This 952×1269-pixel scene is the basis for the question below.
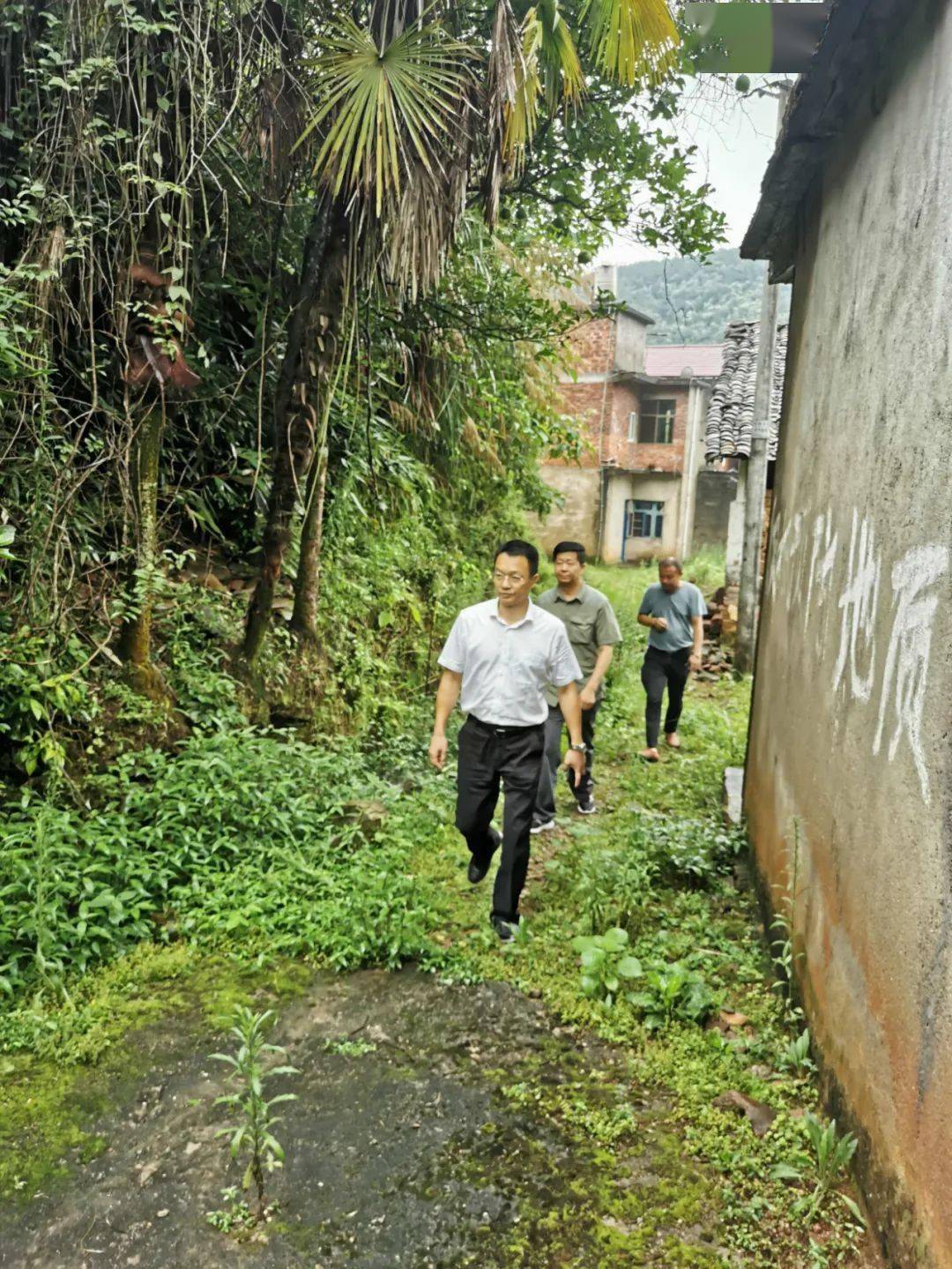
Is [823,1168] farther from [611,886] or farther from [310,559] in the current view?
[310,559]

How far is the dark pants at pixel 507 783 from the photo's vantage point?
434 cm

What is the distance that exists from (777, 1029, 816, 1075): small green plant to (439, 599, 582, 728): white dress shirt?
169 centimetres

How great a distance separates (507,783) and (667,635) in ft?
12.0

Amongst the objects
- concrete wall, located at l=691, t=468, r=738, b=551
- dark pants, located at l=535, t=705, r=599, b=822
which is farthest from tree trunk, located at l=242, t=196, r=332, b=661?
concrete wall, located at l=691, t=468, r=738, b=551

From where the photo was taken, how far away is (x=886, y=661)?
2664 mm

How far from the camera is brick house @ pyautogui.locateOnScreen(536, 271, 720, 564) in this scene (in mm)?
27797

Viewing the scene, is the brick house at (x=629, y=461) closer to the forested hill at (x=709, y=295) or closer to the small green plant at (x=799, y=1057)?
the forested hill at (x=709, y=295)

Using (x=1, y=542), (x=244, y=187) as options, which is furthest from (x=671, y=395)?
(x=1, y=542)

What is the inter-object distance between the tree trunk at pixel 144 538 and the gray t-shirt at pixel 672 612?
13.2 feet

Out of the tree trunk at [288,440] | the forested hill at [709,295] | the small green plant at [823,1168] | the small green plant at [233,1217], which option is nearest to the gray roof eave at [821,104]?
the tree trunk at [288,440]

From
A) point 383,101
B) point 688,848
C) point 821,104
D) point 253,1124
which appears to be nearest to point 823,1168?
point 253,1124

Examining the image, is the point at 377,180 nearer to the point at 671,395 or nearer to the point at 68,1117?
the point at 68,1117

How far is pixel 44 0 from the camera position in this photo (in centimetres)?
514

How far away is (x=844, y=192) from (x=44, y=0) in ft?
14.5
